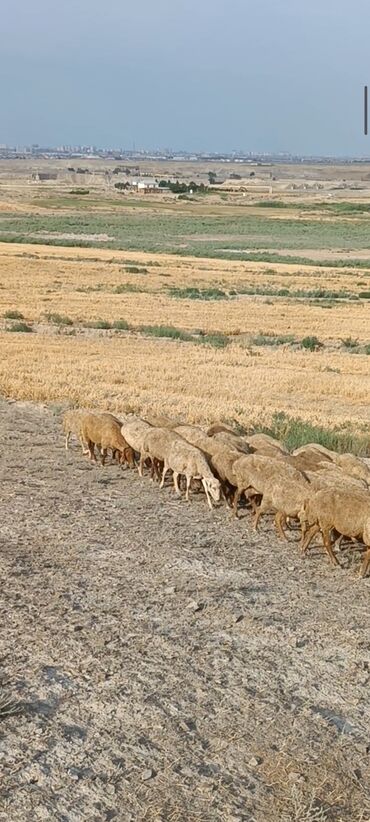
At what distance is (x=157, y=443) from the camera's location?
12.7m

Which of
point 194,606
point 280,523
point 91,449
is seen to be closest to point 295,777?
point 194,606

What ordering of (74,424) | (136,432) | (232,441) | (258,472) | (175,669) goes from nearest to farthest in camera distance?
(175,669) < (258,472) < (232,441) < (136,432) < (74,424)

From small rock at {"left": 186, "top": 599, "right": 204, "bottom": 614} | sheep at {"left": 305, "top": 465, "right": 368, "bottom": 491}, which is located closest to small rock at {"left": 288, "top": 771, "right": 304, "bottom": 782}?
small rock at {"left": 186, "top": 599, "right": 204, "bottom": 614}

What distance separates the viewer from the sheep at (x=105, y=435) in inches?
536

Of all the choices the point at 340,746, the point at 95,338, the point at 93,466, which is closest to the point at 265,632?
the point at 340,746

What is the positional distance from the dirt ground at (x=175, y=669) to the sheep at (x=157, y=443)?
34.0 inches

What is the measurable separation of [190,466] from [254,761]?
562cm

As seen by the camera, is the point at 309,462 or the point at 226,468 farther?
the point at 309,462

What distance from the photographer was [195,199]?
14800 centimetres

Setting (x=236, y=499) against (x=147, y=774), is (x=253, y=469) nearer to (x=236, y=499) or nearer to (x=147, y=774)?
(x=236, y=499)

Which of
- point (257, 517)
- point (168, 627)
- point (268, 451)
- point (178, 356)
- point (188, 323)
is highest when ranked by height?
point (268, 451)

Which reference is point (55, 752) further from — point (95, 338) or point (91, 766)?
point (95, 338)

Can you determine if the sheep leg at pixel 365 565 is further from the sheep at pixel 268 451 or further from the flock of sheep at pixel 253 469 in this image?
the sheep at pixel 268 451

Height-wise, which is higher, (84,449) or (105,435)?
(105,435)
